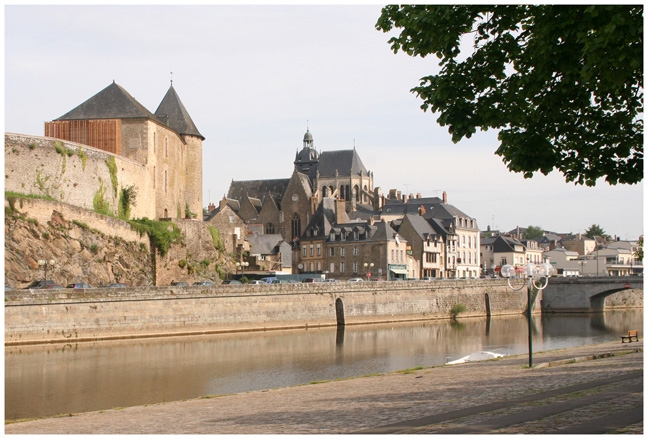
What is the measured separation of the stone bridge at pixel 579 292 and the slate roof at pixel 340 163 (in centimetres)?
4520

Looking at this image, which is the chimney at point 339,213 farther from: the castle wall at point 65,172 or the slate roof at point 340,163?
the castle wall at point 65,172

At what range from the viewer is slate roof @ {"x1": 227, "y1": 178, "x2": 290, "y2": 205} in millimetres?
108188

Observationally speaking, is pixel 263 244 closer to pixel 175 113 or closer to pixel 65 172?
pixel 175 113

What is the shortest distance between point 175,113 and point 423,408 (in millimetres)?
52345

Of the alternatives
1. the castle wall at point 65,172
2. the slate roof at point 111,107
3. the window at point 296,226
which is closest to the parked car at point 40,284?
Result: the castle wall at point 65,172

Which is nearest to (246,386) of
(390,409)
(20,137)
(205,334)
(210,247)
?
(390,409)

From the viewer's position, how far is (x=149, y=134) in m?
56.6

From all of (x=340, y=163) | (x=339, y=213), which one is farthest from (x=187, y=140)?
(x=340, y=163)

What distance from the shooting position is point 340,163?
111500mm

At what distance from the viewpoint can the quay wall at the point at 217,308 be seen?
35.9m

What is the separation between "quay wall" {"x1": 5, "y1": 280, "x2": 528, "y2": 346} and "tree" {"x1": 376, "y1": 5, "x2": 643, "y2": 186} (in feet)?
81.7

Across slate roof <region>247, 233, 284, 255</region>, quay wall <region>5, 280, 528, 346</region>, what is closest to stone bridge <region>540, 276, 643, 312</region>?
quay wall <region>5, 280, 528, 346</region>

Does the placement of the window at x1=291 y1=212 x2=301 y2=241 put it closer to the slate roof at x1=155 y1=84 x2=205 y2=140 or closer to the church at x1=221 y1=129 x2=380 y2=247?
the church at x1=221 y1=129 x2=380 y2=247

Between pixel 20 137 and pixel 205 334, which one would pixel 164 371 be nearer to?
pixel 205 334
